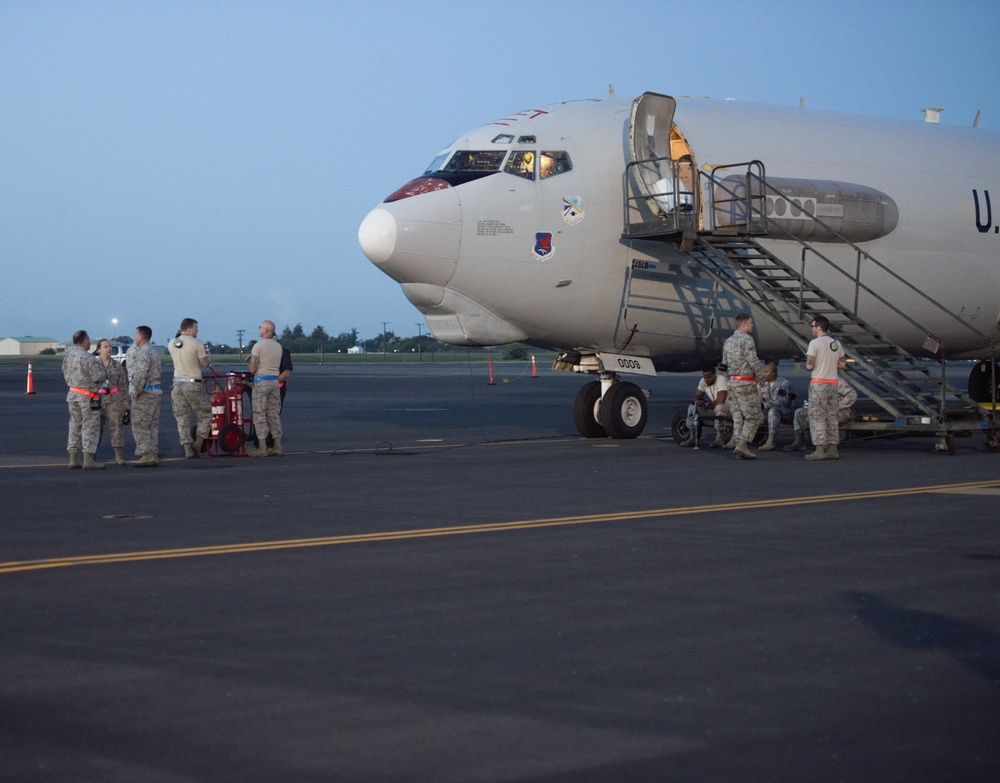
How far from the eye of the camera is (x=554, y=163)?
65.6 feet

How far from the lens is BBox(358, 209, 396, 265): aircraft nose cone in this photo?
18.8 meters

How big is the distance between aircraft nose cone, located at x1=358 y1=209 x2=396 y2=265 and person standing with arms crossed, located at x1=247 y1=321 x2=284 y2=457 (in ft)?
6.48

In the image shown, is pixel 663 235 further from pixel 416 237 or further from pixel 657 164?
pixel 416 237

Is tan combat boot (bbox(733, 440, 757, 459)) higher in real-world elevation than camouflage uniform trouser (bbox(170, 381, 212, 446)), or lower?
lower

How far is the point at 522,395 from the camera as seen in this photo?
131 ft

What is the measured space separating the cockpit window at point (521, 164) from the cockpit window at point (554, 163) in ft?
0.52

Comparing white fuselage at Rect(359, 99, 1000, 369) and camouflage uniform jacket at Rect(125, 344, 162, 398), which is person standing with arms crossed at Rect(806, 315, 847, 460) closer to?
white fuselage at Rect(359, 99, 1000, 369)

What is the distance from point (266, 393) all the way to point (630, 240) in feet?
20.2

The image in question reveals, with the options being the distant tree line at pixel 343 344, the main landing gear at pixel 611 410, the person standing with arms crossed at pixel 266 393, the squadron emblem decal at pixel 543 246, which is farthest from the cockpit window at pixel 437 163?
the distant tree line at pixel 343 344

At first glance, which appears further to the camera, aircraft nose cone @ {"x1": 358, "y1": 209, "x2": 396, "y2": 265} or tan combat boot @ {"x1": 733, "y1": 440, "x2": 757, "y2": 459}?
aircraft nose cone @ {"x1": 358, "y1": 209, "x2": 396, "y2": 265}

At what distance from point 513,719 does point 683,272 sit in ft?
53.0

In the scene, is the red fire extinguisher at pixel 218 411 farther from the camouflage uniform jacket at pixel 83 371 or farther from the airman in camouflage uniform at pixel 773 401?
the airman in camouflage uniform at pixel 773 401

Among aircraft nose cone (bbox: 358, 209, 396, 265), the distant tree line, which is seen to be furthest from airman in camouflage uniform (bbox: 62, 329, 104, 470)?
the distant tree line

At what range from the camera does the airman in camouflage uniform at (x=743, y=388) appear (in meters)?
18.0
